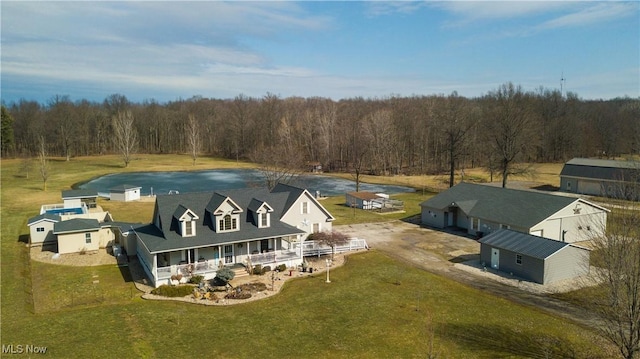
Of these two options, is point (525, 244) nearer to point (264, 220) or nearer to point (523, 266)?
point (523, 266)

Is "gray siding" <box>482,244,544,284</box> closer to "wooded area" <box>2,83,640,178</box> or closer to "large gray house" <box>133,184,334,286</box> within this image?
"large gray house" <box>133,184,334,286</box>

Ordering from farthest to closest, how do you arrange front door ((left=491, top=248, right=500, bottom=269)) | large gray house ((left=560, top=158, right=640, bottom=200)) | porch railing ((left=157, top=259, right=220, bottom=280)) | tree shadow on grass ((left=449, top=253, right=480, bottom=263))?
large gray house ((left=560, top=158, right=640, bottom=200)) < tree shadow on grass ((left=449, top=253, right=480, bottom=263)) < front door ((left=491, top=248, right=500, bottom=269)) < porch railing ((left=157, top=259, right=220, bottom=280))

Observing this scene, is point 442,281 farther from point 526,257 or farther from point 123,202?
point 123,202

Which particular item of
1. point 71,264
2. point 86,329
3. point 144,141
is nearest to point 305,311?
point 86,329

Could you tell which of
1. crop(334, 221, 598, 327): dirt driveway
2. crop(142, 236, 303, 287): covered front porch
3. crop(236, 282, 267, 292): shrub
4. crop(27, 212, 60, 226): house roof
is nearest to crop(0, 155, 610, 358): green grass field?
crop(334, 221, 598, 327): dirt driveway

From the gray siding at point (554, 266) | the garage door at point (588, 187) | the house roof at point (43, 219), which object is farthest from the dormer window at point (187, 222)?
the garage door at point (588, 187)

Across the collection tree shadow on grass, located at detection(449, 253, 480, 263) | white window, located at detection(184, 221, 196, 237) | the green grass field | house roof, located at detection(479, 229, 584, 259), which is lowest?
the green grass field
